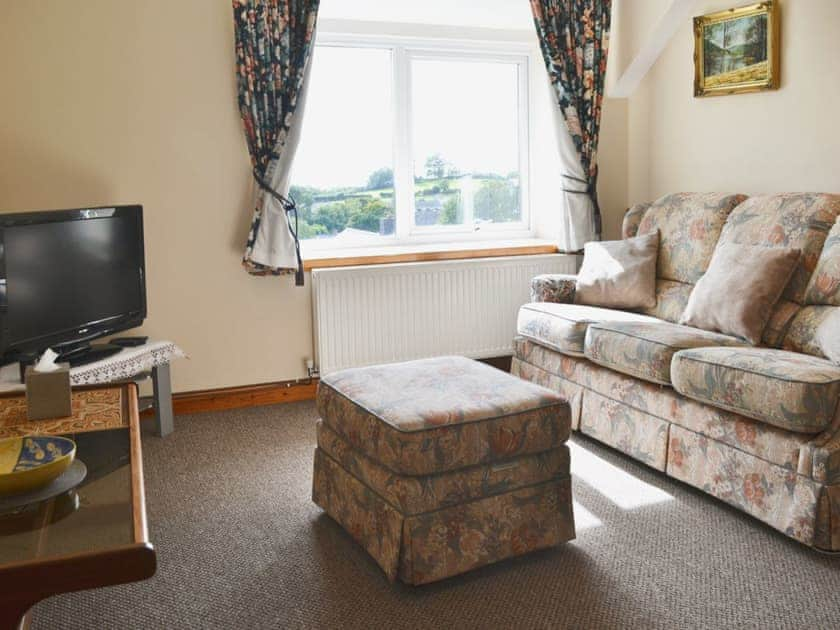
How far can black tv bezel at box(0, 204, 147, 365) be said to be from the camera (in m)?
3.30

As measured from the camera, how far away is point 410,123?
484cm

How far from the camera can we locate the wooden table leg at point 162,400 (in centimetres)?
392

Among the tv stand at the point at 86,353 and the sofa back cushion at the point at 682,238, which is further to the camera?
the sofa back cushion at the point at 682,238

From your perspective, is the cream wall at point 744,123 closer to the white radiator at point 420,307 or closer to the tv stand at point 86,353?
the white radiator at point 420,307

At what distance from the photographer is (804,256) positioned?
11.3ft

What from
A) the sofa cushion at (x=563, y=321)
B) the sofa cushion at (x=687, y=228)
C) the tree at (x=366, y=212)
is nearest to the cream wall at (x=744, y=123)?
the sofa cushion at (x=687, y=228)

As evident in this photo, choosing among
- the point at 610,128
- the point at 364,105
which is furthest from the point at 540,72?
the point at 364,105

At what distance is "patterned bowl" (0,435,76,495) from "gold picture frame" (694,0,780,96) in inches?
139

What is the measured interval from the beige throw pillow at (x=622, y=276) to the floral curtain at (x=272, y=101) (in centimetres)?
147

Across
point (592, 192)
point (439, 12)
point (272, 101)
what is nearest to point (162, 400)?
point (272, 101)

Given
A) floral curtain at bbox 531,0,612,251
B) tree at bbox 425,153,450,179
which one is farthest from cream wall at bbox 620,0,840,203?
tree at bbox 425,153,450,179

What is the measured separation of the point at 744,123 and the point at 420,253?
5.73 feet

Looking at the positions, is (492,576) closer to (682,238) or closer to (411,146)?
(682,238)

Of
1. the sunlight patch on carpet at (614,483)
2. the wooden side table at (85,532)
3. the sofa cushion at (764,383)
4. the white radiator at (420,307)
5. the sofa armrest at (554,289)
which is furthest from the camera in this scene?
the white radiator at (420,307)
